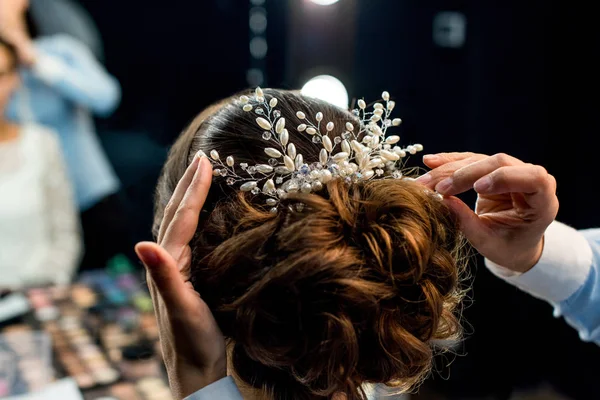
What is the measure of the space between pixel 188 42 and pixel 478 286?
1357 mm

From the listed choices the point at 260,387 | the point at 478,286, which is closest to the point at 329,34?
the point at 478,286

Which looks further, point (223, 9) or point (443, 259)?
point (223, 9)

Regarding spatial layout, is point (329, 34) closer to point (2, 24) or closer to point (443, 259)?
point (2, 24)

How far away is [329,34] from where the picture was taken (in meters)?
1.80

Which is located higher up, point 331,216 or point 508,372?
point 331,216

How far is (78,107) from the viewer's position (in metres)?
1.89

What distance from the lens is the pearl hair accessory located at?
0.63 meters

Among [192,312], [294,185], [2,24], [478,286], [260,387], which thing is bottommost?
[478,286]

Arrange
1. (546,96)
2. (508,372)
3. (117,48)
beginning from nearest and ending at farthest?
1. (546,96)
2. (508,372)
3. (117,48)

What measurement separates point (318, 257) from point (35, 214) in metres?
1.62

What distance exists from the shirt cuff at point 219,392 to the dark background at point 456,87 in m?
1.27

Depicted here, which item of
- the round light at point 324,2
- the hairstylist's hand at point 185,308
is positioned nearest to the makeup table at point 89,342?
the hairstylist's hand at point 185,308

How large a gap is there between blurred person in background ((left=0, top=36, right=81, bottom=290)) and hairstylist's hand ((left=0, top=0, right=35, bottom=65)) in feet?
0.08

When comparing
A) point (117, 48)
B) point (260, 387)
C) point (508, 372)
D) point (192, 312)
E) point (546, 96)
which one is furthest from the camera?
point (117, 48)
